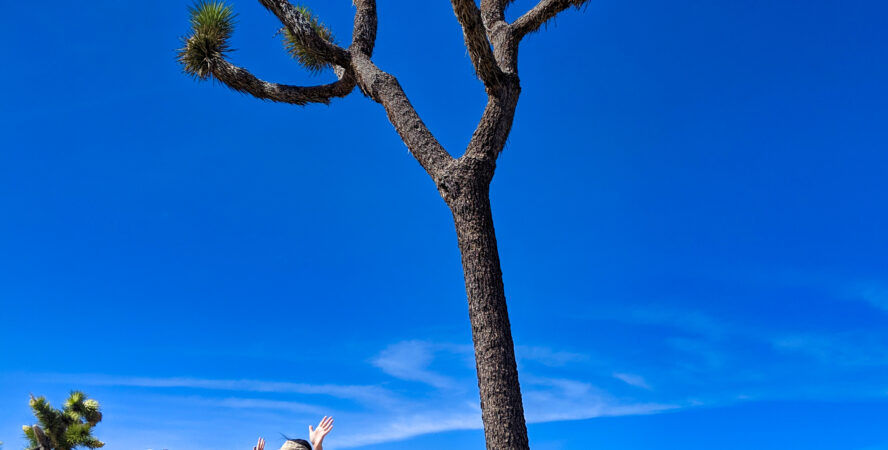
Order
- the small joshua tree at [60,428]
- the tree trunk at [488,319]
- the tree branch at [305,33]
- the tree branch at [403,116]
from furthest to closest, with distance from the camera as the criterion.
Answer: the small joshua tree at [60,428] < the tree branch at [305,33] < the tree branch at [403,116] < the tree trunk at [488,319]

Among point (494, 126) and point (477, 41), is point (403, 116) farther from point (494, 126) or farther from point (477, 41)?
point (477, 41)

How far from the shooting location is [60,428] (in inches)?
826

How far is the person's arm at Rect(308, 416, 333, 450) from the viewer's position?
4.32m

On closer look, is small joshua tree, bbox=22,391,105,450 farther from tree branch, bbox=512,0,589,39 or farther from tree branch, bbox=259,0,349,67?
tree branch, bbox=512,0,589,39

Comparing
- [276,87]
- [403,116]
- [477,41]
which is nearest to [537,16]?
[477,41]

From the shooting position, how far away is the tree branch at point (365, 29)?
327 inches

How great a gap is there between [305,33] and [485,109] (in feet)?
8.28

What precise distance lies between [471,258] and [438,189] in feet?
3.16

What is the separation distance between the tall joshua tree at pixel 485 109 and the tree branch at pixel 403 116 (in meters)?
0.01

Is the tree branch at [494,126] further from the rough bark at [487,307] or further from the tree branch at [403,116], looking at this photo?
the tree branch at [403,116]

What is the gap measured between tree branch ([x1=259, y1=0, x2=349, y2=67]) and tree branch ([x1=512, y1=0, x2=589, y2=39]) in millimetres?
2369

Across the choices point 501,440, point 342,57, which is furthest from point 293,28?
point 501,440

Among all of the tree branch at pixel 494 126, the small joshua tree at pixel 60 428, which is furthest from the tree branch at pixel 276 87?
the small joshua tree at pixel 60 428

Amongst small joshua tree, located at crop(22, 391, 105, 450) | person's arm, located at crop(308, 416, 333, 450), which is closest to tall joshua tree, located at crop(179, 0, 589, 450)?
person's arm, located at crop(308, 416, 333, 450)
